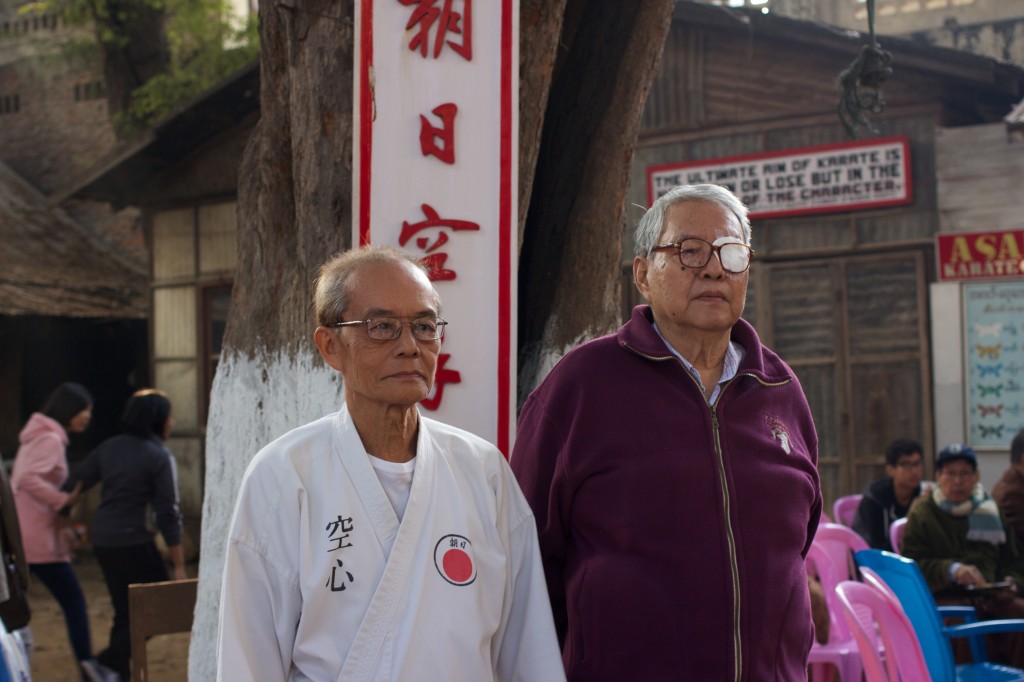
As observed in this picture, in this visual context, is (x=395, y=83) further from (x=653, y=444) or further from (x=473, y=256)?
(x=653, y=444)

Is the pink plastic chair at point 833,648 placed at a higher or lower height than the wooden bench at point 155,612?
lower

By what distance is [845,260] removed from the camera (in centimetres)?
1002

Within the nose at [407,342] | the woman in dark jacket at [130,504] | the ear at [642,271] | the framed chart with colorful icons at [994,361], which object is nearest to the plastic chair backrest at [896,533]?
the framed chart with colorful icons at [994,361]

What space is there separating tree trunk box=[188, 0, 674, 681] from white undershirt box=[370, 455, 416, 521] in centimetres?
132

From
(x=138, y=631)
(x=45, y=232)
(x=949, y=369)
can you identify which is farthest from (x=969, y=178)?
(x=45, y=232)

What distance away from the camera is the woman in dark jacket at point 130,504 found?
6.44 meters

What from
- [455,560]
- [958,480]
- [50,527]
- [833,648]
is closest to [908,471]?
[958,480]

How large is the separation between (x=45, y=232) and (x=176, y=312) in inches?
155

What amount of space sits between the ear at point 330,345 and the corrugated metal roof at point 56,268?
35.4ft

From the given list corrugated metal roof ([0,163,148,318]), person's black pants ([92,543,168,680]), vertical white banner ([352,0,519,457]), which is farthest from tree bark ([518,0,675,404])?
corrugated metal roof ([0,163,148,318])

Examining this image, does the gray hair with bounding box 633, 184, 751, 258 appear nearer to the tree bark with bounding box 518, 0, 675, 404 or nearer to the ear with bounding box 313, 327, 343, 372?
the ear with bounding box 313, 327, 343, 372

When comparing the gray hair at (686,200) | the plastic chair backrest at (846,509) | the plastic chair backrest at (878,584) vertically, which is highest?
the gray hair at (686,200)

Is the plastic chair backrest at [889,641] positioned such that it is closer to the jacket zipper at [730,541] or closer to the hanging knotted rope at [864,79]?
the jacket zipper at [730,541]

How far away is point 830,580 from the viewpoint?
18.7 feet
